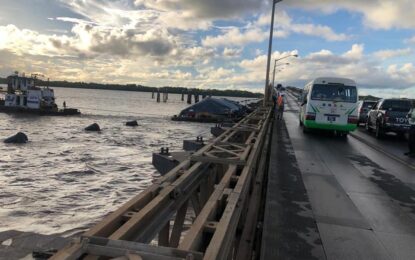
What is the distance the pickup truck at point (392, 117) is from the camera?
21.7 m

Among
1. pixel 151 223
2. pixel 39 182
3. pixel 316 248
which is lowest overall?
pixel 39 182

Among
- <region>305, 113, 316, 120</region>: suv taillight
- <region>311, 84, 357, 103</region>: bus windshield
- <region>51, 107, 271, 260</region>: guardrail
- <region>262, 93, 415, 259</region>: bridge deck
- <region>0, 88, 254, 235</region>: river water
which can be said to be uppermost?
<region>311, 84, 357, 103</region>: bus windshield

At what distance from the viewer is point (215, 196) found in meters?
4.73

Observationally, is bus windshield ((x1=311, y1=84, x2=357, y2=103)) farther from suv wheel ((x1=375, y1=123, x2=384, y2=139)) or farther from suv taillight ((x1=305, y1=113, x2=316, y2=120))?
suv wheel ((x1=375, y1=123, x2=384, y2=139))

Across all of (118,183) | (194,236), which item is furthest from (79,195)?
(194,236)

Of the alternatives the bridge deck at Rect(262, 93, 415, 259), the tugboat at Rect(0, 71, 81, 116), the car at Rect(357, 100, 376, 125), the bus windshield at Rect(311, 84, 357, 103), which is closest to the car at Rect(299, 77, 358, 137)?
the bus windshield at Rect(311, 84, 357, 103)

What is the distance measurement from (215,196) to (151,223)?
39.3 inches

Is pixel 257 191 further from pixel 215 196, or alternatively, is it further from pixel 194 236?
pixel 194 236

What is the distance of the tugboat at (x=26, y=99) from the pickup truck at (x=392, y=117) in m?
45.5

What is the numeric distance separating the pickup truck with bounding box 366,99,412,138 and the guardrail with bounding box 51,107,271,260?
664 inches

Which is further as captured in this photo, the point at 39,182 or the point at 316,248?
the point at 39,182

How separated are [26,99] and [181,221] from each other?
58365mm

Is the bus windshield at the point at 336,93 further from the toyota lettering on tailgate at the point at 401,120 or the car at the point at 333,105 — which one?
the toyota lettering on tailgate at the point at 401,120

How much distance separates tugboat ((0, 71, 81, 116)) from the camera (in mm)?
56781
